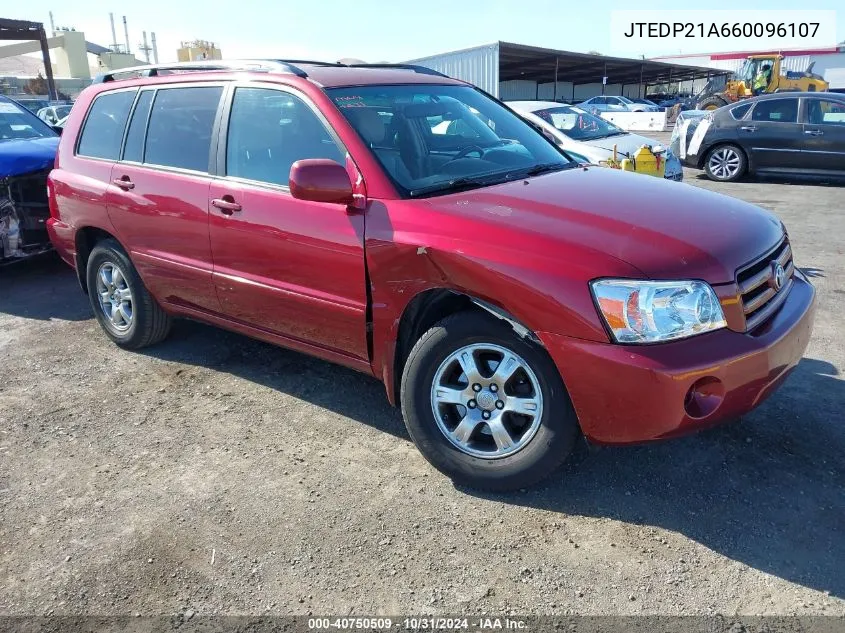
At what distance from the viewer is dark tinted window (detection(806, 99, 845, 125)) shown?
11250 mm

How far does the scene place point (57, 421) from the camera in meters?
3.73

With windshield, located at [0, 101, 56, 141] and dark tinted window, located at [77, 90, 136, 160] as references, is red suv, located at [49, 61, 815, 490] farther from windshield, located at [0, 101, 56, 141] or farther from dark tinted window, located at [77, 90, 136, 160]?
windshield, located at [0, 101, 56, 141]

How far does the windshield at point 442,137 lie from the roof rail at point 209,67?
445 millimetres

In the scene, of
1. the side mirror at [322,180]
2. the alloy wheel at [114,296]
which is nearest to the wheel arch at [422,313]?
the side mirror at [322,180]

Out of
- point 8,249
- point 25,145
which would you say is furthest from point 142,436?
point 25,145

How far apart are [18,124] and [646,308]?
7366mm

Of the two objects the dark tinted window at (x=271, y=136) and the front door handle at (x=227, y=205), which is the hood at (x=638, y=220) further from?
the front door handle at (x=227, y=205)

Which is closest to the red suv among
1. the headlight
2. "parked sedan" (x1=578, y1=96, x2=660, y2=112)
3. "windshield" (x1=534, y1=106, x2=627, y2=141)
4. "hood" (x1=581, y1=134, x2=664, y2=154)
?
the headlight

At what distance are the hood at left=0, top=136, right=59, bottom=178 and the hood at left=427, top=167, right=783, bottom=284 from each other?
489 centimetres

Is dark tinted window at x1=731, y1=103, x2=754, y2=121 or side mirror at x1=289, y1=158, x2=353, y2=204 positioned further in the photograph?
dark tinted window at x1=731, y1=103, x2=754, y2=121

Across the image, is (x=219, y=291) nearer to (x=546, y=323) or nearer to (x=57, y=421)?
(x=57, y=421)

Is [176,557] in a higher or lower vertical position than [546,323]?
lower

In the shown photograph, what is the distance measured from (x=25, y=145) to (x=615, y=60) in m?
45.4

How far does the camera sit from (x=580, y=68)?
49.5 m
